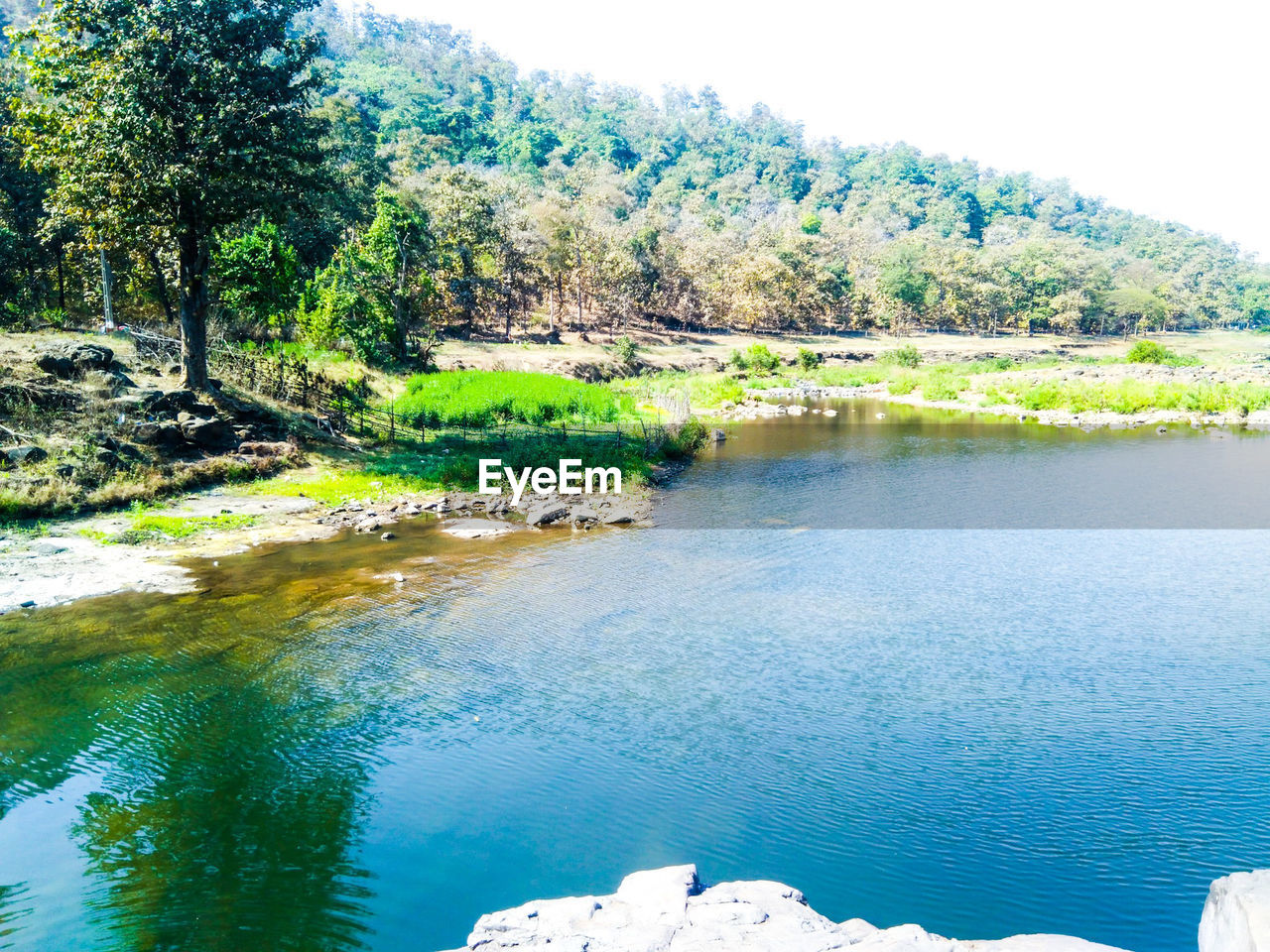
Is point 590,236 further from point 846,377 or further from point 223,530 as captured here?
point 223,530

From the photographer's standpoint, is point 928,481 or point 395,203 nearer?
point 928,481

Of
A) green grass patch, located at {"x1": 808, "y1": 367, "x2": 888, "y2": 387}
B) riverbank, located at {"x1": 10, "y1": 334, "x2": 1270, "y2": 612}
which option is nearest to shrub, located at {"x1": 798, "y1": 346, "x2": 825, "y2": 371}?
green grass patch, located at {"x1": 808, "y1": 367, "x2": 888, "y2": 387}

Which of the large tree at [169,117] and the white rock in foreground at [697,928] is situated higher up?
the large tree at [169,117]

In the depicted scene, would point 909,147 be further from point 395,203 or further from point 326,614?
point 326,614

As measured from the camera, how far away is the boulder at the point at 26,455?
19.0m

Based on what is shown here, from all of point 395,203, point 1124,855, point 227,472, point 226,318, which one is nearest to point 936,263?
point 395,203

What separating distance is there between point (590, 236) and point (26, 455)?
49699 mm

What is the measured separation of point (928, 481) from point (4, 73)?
41.0 metres

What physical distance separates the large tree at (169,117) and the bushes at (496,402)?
9.15 metres

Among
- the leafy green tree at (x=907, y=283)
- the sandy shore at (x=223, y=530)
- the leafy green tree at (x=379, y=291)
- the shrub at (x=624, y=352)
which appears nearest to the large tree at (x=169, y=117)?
the sandy shore at (x=223, y=530)

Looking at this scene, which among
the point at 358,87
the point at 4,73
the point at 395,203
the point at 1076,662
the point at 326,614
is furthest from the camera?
the point at 358,87

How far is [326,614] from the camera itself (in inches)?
594

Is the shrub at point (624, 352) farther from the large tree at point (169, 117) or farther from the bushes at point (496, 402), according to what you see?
the large tree at point (169, 117)

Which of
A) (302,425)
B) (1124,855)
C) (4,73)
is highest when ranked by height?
(4,73)
